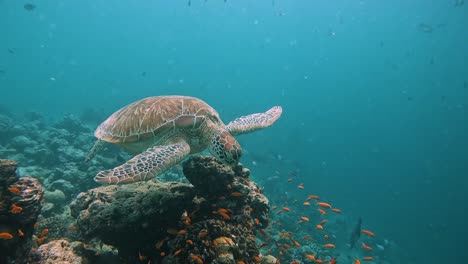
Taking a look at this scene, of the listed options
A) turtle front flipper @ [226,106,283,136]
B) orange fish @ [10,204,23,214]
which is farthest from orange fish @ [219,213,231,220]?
turtle front flipper @ [226,106,283,136]

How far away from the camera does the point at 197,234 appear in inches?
152

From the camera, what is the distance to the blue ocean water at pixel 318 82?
134 ft

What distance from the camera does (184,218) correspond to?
4.47 metres

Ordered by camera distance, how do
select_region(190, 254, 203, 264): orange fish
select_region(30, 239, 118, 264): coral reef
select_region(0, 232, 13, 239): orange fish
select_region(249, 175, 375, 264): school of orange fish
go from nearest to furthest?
1. select_region(0, 232, 13, 239): orange fish
2. select_region(190, 254, 203, 264): orange fish
3. select_region(30, 239, 118, 264): coral reef
4. select_region(249, 175, 375, 264): school of orange fish

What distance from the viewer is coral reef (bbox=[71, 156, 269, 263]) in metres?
3.69

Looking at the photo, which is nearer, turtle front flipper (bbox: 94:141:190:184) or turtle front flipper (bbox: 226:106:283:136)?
turtle front flipper (bbox: 94:141:190:184)

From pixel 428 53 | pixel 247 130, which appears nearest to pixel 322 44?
pixel 428 53

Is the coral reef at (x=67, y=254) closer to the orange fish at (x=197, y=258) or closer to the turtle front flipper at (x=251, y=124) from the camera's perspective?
the orange fish at (x=197, y=258)

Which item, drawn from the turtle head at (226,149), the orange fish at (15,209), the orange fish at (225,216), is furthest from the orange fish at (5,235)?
the turtle head at (226,149)

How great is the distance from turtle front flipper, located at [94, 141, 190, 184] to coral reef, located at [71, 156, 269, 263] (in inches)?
13.7

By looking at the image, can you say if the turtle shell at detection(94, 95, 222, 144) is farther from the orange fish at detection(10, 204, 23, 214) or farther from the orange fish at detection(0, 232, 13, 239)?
the orange fish at detection(0, 232, 13, 239)

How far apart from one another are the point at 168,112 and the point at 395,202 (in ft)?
171

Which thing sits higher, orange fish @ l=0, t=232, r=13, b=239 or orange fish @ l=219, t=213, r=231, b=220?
orange fish @ l=219, t=213, r=231, b=220

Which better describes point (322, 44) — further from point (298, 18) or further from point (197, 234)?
point (197, 234)
